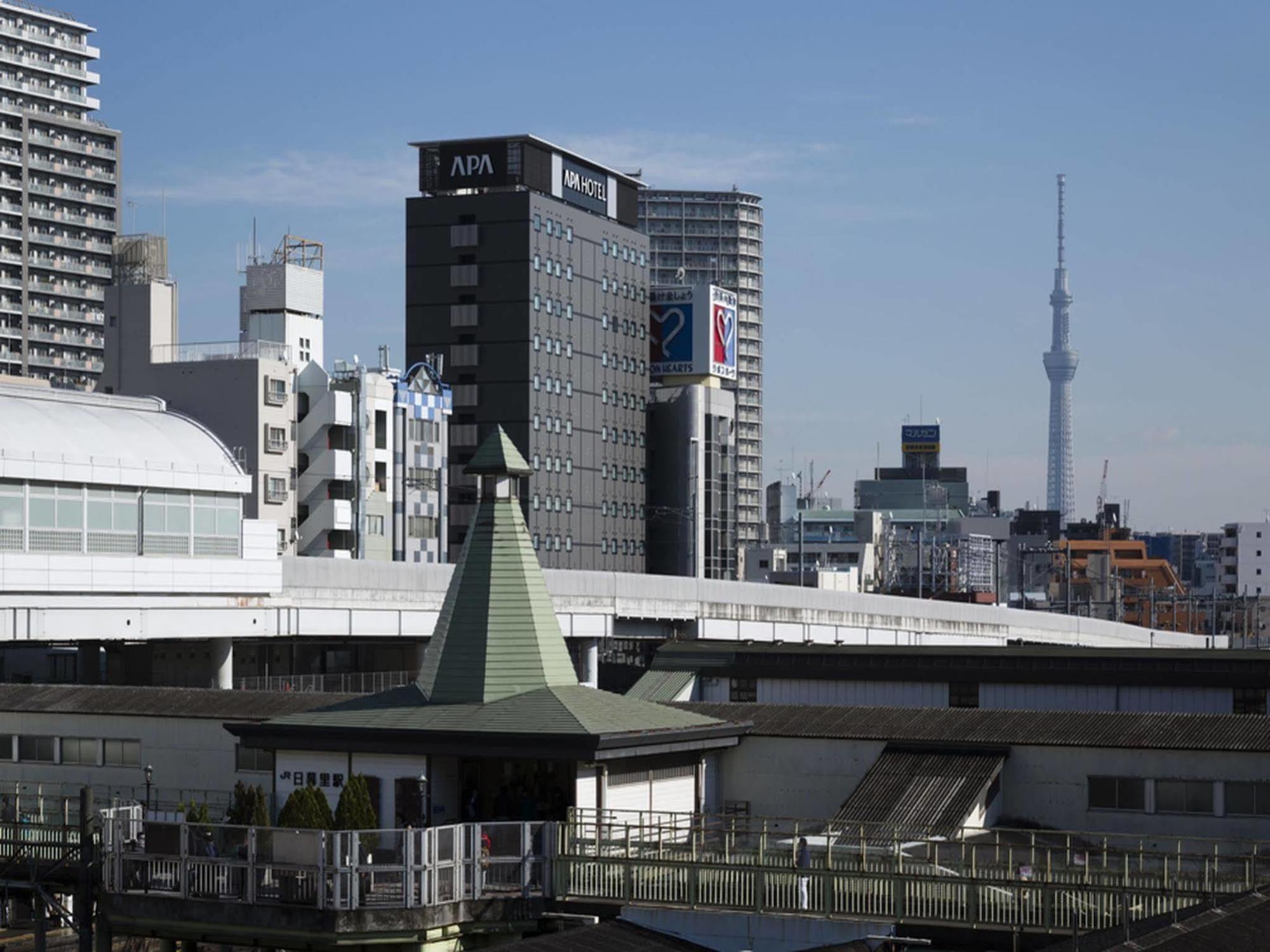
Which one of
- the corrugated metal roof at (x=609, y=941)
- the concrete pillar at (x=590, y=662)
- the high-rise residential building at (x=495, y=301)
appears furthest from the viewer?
the high-rise residential building at (x=495, y=301)

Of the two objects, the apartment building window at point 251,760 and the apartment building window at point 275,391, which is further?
the apartment building window at point 275,391

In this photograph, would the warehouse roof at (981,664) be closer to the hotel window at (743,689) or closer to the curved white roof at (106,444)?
the hotel window at (743,689)

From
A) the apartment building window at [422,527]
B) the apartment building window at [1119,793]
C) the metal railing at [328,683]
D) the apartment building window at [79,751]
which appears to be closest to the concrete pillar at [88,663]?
the metal railing at [328,683]

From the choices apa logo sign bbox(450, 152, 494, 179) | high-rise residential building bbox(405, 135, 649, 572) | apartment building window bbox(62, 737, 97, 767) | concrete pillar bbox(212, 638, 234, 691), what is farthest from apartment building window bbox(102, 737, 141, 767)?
apa logo sign bbox(450, 152, 494, 179)

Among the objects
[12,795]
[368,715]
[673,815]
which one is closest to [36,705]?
[12,795]

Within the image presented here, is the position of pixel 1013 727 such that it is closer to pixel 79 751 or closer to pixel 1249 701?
pixel 1249 701

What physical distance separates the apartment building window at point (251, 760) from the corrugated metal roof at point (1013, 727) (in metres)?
11.1

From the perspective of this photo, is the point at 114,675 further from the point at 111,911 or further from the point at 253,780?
the point at 111,911

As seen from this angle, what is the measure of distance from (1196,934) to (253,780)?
28.5 meters

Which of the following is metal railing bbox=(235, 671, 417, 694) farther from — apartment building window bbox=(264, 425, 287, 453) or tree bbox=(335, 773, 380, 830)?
apartment building window bbox=(264, 425, 287, 453)

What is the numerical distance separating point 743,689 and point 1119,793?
81.3ft

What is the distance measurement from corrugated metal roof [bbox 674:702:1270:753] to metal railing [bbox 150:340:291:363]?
94051mm

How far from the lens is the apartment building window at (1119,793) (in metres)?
44.1

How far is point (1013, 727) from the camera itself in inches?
1853
